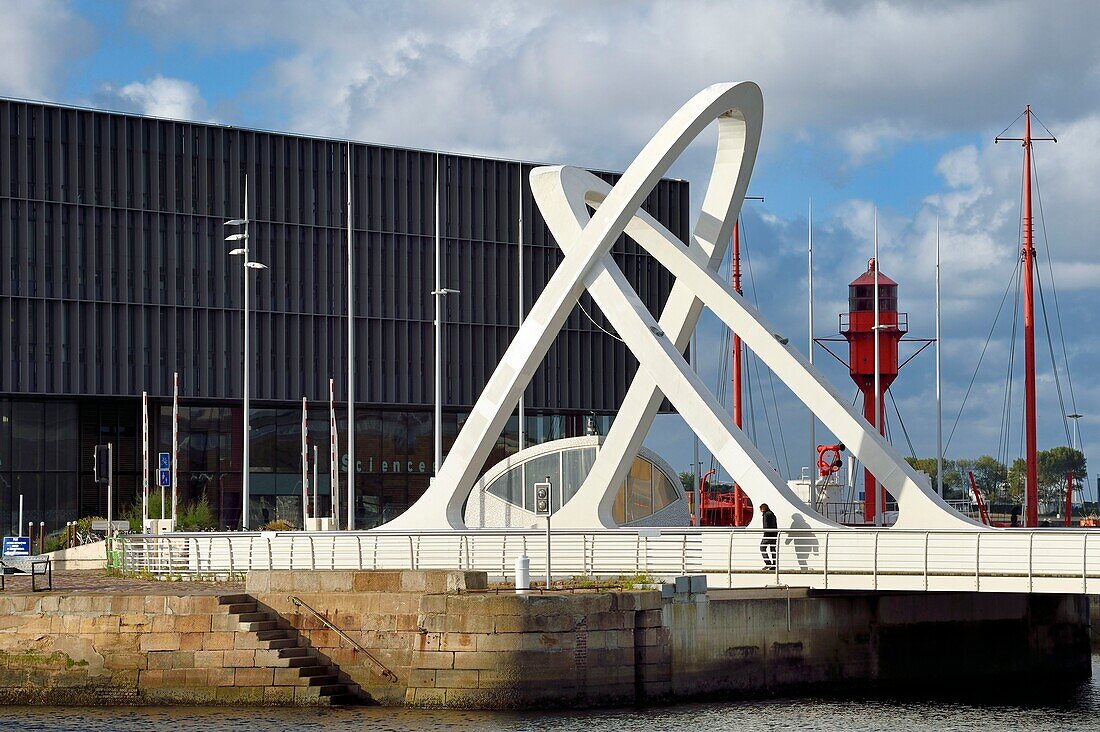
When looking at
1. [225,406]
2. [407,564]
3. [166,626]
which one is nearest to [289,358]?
[225,406]

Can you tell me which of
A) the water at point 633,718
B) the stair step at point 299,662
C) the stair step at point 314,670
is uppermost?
the stair step at point 299,662

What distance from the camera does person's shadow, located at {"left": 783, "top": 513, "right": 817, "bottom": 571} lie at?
1362 inches

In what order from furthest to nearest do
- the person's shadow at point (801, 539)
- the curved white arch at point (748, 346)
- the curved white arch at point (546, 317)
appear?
the curved white arch at point (546, 317) → the curved white arch at point (748, 346) → the person's shadow at point (801, 539)

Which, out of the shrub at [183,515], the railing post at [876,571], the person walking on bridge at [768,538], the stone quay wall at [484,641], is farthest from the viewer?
the shrub at [183,515]

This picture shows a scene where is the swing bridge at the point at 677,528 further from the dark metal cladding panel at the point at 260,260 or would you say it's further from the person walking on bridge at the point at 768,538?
the dark metal cladding panel at the point at 260,260

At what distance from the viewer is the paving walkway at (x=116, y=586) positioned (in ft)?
112

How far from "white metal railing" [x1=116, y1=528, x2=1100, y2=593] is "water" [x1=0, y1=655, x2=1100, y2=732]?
2.49 metres

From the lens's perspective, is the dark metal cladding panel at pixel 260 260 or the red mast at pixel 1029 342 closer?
the red mast at pixel 1029 342

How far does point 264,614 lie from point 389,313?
5315 cm

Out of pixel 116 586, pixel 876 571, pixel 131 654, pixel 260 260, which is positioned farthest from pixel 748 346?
pixel 260 260

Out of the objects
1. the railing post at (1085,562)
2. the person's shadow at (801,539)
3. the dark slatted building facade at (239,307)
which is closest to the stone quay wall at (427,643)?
the person's shadow at (801,539)

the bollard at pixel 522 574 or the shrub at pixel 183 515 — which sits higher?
the bollard at pixel 522 574

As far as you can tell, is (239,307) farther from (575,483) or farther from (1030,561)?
(1030,561)

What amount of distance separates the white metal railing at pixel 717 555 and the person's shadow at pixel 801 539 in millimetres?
40
